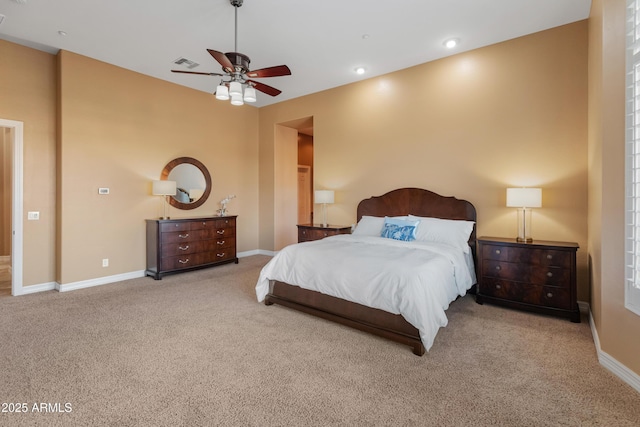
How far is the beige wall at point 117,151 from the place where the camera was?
14.4 ft

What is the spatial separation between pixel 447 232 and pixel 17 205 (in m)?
5.79

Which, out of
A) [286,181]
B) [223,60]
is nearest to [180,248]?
[286,181]

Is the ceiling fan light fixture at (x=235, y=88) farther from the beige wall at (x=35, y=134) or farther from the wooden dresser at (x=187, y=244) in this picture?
the beige wall at (x=35, y=134)

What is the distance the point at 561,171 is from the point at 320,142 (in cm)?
384

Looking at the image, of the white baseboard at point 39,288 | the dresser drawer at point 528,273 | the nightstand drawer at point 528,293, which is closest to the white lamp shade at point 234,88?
the dresser drawer at point 528,273

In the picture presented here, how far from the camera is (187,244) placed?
5270mm

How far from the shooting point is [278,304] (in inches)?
143

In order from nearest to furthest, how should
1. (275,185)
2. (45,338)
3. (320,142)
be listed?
(45,338) → (320,142) → (275,185)

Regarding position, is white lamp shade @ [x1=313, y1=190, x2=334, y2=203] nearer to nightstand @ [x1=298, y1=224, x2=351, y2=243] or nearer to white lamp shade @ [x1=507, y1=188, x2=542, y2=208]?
nightstand @ [x1=298, y1=224, x2=351, y2=243]

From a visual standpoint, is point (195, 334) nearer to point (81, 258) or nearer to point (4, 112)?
point (81, 258)

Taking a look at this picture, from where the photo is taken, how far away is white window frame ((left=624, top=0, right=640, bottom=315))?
2053 mm

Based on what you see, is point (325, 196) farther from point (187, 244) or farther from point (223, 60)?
point (223, 60)

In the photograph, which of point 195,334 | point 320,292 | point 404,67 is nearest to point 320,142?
point 404,67

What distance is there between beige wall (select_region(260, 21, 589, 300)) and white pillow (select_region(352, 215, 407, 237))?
24.4 inches
